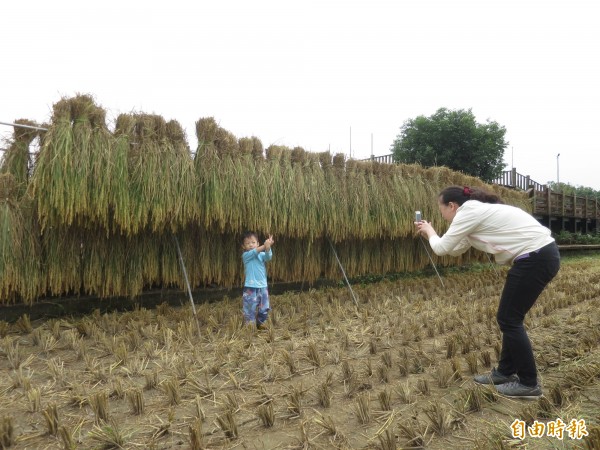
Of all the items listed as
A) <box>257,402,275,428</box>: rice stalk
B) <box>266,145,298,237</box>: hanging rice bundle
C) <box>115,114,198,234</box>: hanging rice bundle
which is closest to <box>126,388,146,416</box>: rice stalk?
<box>257,402,275,428</box>: rice stalk

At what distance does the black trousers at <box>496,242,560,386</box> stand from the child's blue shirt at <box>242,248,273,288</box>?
2416 mm

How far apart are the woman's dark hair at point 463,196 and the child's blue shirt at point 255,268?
2017 mm

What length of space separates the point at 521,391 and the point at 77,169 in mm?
4018

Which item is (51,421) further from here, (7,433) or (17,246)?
(17,246)

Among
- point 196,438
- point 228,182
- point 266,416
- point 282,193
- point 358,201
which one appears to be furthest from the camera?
point 358,201

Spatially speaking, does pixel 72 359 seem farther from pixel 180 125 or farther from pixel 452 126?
pixel 452 126

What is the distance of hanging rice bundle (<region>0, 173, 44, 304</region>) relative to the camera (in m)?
4.04

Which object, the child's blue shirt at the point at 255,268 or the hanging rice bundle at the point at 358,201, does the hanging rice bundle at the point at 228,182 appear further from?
the hanging rice bundle at the point at 358,201

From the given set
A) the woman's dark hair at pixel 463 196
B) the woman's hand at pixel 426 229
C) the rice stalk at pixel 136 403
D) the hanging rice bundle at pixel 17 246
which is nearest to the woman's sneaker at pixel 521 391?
the woman's hand at pixel 426 229

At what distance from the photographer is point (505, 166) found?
20797 mm

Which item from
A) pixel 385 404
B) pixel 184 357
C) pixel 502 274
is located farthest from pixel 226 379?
pixel 502 274

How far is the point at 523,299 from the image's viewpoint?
9.04 ft

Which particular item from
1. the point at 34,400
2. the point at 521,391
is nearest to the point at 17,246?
the point at 34,400

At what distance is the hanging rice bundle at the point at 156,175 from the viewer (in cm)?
447
